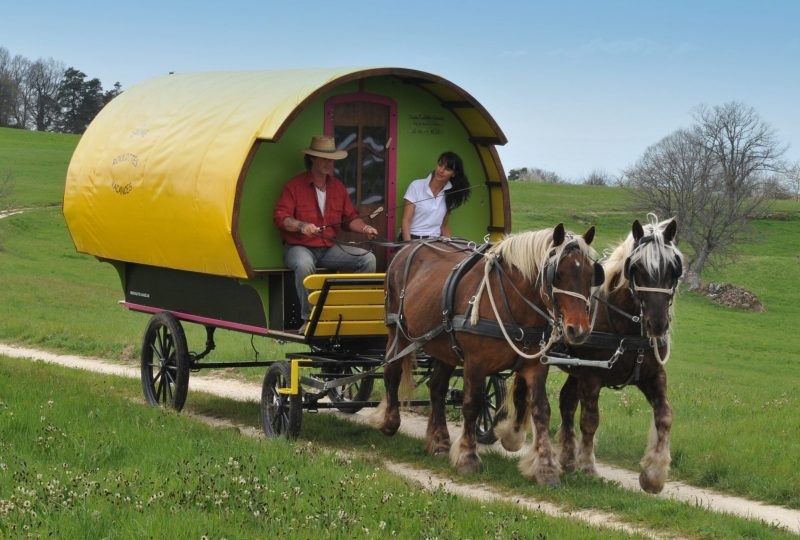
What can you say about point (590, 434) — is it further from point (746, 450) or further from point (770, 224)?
point (770, 224)

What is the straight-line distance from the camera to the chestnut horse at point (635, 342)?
845 cm

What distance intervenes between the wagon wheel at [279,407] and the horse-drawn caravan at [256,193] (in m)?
0.02

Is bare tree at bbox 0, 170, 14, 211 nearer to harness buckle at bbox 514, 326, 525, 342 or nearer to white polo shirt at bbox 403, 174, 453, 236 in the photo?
white polo shirt at bbox 403, 174, 453, 236

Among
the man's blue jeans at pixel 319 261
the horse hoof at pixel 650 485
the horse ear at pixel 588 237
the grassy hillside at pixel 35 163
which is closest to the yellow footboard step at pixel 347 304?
the man's blue jeans at pixel 319 261

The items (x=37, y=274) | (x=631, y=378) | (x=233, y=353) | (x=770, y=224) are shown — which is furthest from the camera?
(x=770, y=224)

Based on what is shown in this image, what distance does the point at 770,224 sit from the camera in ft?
230

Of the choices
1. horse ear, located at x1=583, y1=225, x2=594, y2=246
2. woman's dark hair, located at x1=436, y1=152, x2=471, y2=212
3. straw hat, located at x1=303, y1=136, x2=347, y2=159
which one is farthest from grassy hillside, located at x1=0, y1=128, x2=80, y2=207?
horse ear, located at x1=583, y1=225, x2=594, y2=246

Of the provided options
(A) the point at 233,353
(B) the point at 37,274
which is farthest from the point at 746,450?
(B) the point at 37,274

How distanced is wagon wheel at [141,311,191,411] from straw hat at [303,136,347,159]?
242cm

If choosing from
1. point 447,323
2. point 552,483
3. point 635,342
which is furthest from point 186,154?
point 552,483

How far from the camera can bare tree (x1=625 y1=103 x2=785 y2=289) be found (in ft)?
183

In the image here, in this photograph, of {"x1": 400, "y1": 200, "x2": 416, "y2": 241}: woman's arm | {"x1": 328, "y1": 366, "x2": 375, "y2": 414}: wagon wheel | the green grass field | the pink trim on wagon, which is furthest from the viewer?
{"x1": 328, "y1": 366, "x2": 375, "y2": 414}: wagon wheel

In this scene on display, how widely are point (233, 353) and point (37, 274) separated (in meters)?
21.2

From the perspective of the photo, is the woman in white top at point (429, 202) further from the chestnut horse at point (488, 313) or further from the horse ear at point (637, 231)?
the horse ear at point (637, 231)
